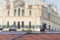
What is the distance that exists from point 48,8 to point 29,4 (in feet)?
30.9

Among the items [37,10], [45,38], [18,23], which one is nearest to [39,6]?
[37,10]

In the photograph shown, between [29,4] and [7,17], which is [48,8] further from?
[7,17]

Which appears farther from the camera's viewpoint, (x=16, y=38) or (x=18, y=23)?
(x=18, y=23)

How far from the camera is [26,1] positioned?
3789 inches

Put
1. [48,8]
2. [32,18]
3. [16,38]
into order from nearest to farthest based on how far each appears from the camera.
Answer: [16,38], [32,18], [48,8]

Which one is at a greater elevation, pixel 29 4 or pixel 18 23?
pixel 29 4

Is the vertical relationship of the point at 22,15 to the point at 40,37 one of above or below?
above

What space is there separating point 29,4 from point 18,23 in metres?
7.63

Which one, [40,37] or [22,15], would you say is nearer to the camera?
[40,37]

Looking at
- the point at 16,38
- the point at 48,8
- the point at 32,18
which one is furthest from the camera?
the point at 48,8

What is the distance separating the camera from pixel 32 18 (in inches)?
3656

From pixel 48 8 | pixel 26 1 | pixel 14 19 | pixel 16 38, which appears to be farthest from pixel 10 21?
pixel 16 38

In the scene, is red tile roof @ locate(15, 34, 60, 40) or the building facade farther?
the building facade

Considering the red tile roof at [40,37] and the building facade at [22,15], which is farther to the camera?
the building facade at [22,15]
